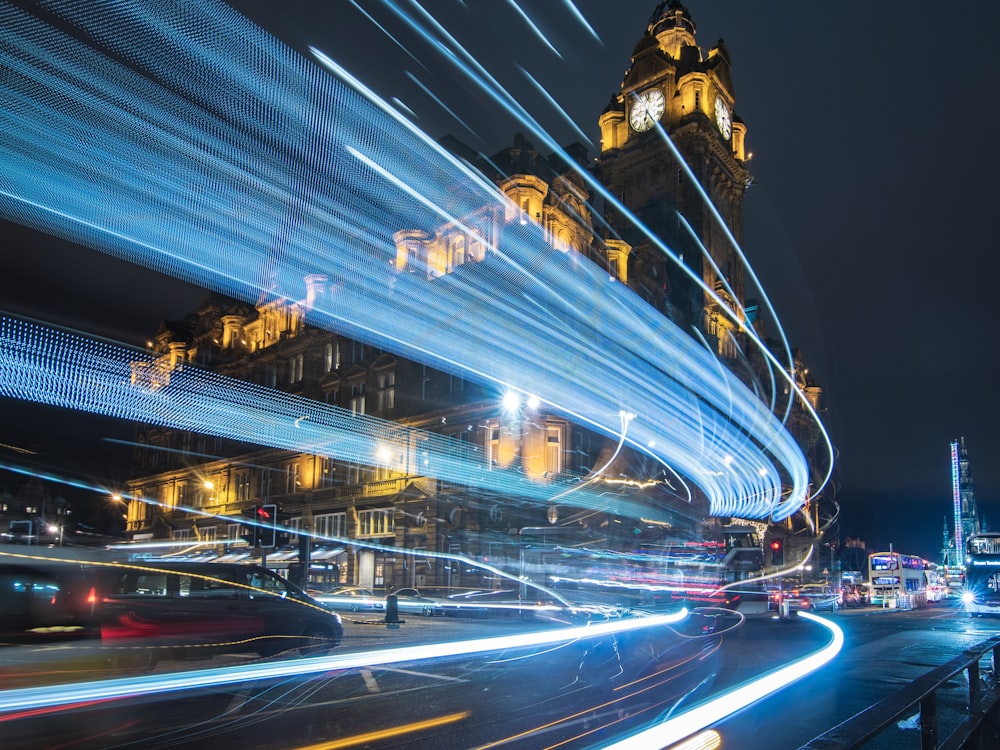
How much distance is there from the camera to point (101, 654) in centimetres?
1070

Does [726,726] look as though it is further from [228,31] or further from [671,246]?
[671,246]

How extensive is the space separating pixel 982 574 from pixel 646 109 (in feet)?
154

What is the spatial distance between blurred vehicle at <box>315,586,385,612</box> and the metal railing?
27763 millimetres

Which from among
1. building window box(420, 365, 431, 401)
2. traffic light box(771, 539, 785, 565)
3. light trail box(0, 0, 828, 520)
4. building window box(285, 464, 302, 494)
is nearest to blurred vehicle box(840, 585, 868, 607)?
light trail box(0, 0, 828, 520)

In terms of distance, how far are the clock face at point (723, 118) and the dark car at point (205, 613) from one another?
61820mm

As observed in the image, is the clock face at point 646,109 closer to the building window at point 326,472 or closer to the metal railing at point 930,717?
the building window at point 326,472

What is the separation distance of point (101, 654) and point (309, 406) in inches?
1652

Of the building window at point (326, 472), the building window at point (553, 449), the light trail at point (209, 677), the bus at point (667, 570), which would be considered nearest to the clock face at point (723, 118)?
the building window at point (553, 449)

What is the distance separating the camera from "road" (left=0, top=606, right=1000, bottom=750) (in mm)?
7801

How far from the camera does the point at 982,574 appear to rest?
1309 inches

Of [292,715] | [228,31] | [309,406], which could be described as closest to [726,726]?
[292,715]

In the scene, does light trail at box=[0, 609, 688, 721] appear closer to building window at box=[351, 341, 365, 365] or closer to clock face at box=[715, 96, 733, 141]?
building window at box=[351, 341, 365, 365]

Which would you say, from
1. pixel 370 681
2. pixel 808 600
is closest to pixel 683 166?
pixel 808 600

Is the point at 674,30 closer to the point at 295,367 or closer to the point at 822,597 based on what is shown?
the point at 295,367
